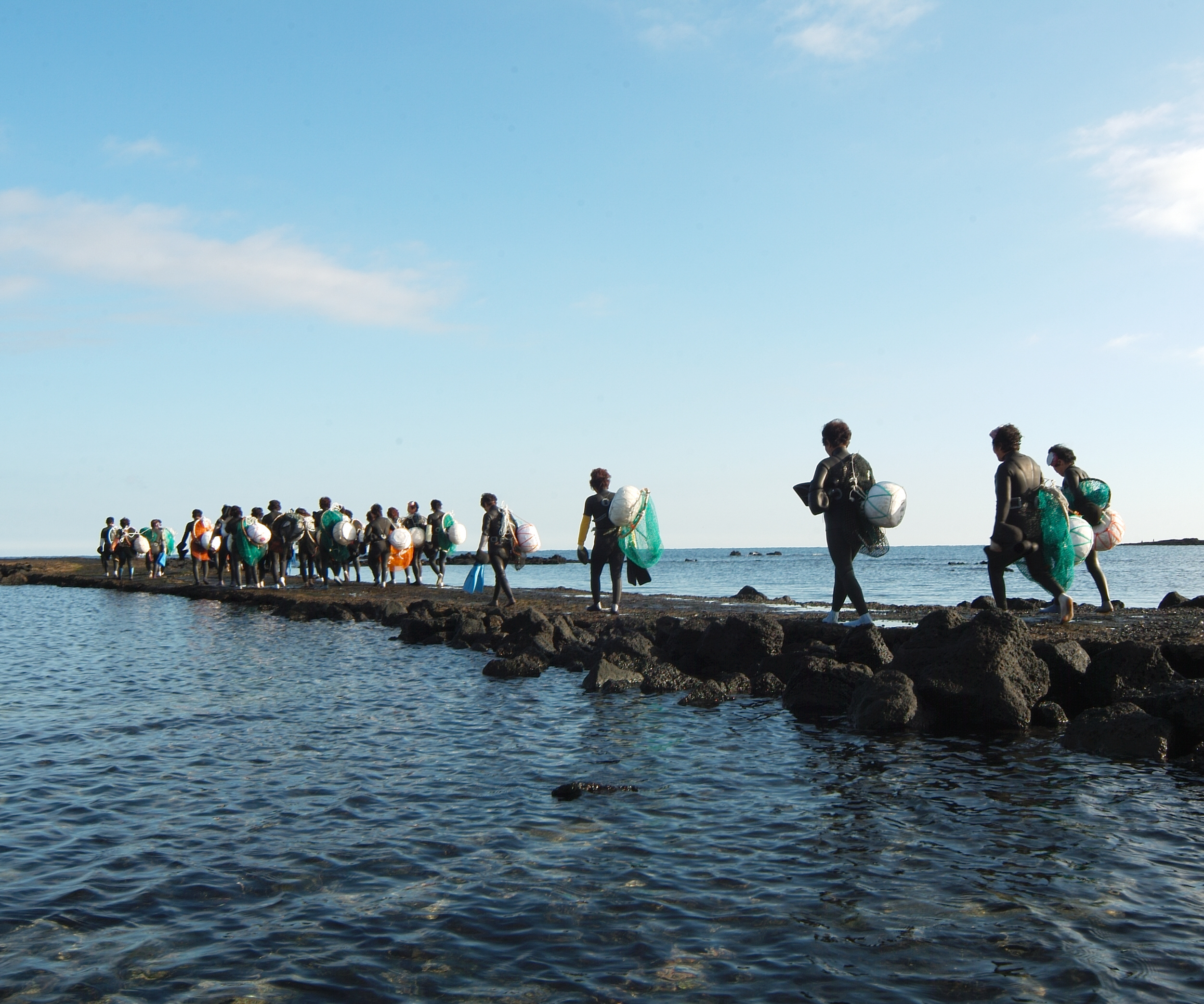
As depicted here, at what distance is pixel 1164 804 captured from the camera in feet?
23.2

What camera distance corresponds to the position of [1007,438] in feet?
40.5

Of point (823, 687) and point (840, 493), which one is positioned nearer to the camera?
point (823, 687)

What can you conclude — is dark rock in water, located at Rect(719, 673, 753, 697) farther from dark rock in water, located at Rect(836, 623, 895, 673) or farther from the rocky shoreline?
dark rock in water, located at Rect(836, 623, 895, 673)

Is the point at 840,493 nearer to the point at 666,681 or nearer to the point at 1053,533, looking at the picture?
the point at 1053,533

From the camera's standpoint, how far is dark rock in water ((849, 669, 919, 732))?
9695mm

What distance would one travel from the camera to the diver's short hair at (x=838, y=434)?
12.0 m

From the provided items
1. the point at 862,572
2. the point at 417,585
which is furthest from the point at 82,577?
the point at 862,572

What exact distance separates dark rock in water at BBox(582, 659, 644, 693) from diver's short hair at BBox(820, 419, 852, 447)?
4207 millimetres

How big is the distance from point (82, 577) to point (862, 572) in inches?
2110

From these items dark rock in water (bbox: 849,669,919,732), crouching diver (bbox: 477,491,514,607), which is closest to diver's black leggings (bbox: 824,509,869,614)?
dark rock in water (bbox: 849,669,919,732)

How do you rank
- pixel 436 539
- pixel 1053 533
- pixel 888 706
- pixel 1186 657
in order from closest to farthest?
pixel 888 706, pixel 1186 657, pixel 1053 533, pixel 436 539

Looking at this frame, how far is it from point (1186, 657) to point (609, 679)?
22.9 feet

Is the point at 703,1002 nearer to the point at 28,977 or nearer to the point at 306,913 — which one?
the point at 306,913

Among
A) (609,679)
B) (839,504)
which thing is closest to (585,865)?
(839,504)
